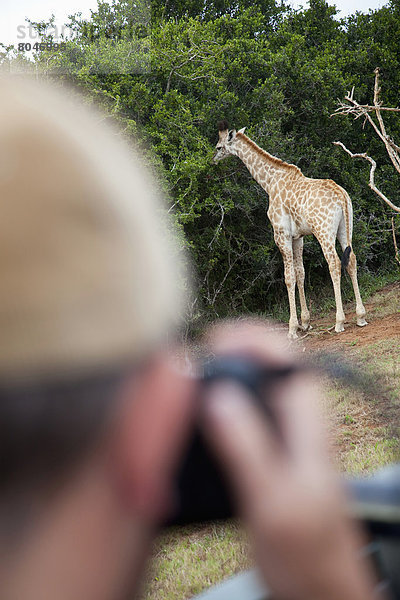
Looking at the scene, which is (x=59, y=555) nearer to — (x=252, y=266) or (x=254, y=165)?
(x=254, y=165)

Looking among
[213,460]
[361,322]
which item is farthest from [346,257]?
[213,460]

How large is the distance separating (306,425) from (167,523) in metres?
0.08

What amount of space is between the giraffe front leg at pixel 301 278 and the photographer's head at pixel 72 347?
5.73 meters

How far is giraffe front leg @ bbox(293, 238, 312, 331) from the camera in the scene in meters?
5.87

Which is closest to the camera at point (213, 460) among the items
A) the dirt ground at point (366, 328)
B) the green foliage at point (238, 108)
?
the dirt ground at point (366, 328)

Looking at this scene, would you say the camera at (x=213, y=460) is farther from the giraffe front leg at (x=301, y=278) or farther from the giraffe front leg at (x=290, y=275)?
the giraffe front leg at (x=301, y=278)

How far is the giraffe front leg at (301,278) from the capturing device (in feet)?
19.2

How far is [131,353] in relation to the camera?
0.20 m

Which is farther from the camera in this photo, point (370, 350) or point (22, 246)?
point (370, 350)

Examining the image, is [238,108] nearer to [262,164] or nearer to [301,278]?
[262,164]

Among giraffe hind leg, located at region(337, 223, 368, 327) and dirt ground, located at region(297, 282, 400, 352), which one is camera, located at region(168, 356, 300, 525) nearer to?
dirt ground, located at region(297, 282, 400, 352)

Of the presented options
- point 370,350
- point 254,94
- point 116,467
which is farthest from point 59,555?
point 254,94

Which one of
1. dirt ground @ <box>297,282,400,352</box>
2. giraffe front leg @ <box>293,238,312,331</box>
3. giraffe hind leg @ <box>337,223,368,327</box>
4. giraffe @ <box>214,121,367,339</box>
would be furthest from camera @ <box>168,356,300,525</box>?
giraffe front leg @ <box>293,238,312,331</box>

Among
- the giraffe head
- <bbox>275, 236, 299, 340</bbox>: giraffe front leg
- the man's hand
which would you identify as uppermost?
the man's hand
